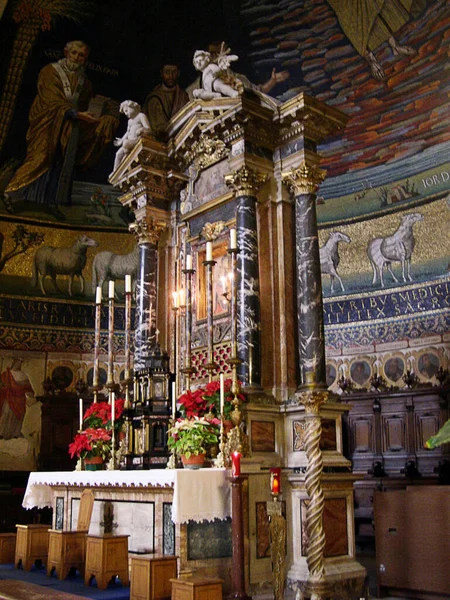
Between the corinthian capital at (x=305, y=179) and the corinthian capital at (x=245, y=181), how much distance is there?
1.35 ft

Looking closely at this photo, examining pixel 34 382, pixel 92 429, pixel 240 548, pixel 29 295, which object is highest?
pixel 29 295

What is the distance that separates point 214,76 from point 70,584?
671cm

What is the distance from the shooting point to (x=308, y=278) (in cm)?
884

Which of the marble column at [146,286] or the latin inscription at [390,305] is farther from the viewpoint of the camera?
the latin inscription at [390,305]

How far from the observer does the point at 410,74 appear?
14.8 m

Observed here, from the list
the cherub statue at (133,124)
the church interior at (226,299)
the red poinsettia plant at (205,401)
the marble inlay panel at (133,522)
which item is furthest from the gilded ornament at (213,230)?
the marble inlay panel at (133,522)

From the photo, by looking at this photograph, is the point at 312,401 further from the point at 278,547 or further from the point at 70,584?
the point at 70,584

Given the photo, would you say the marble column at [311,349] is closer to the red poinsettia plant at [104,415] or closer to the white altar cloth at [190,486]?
the white altar cloth at [190,486]

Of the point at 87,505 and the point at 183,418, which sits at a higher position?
the point at 183,418

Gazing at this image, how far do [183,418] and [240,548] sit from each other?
2.04 meters

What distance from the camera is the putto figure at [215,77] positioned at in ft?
31.9

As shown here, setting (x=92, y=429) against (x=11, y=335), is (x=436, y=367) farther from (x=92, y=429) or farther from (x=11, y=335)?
(x=11, y=335)

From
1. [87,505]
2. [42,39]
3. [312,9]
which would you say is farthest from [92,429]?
[312,9]

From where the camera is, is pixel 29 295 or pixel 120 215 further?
pixel 120 215
